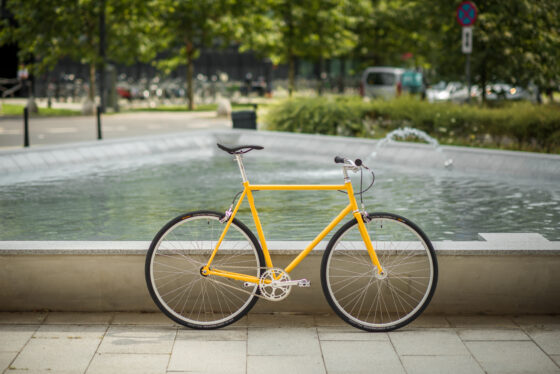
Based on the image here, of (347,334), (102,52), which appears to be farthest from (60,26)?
(347,334)

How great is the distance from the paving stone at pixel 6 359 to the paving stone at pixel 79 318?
66 cm

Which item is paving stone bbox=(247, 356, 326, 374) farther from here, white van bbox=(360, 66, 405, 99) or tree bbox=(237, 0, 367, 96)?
tree bbox=(237, 0, 367, 96)

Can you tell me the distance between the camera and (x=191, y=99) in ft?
118

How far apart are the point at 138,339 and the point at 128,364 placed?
17.9 inches

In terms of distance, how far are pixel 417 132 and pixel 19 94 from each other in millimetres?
32613

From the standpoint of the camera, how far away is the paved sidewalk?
4.89m

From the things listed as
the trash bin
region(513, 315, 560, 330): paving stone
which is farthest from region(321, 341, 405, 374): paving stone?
the trash bin

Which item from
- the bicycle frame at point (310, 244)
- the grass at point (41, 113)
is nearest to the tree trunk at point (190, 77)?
the grass at point (41, 113)

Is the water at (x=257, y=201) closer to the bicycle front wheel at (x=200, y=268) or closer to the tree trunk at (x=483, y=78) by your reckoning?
the bicycle front wheel at (x=200, y=268)

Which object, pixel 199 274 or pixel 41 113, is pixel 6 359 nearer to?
Result: pixel 199 274

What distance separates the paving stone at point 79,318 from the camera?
5732mm

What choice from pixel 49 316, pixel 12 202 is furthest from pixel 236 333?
pixel 12 202

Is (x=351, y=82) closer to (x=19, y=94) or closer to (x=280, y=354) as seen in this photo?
(x=19, y=94)

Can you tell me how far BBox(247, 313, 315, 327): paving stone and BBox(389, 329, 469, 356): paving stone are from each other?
63 centimetres
